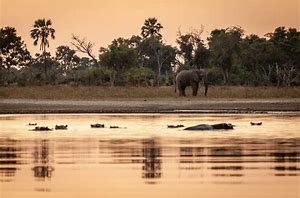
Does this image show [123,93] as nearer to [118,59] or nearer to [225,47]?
[118,59]

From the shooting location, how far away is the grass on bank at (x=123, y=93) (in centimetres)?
6944

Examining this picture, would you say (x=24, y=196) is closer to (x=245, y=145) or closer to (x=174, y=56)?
(x=245, y=145)

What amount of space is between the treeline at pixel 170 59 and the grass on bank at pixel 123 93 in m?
9.37

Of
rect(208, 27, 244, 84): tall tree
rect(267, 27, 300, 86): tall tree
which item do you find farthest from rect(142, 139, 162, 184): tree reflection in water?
rect(208, 27, 244, 84): tall tree

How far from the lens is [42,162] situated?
2247 cm

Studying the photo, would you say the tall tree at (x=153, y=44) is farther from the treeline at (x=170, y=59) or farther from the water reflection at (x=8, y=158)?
the water reflection at (x=8, y=158)

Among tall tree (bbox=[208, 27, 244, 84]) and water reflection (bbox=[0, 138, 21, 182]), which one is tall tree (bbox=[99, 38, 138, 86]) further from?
water reflection (bbox=[0, 138, 21, 182])

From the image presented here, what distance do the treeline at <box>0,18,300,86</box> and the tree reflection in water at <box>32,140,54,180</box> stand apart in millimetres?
55902

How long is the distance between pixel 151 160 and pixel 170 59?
337 feet

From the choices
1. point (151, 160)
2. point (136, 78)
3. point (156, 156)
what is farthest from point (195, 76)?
point (151, 160)

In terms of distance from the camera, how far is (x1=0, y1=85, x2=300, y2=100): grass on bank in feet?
228

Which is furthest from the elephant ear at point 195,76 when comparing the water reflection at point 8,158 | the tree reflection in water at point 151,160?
the tree reflection in water at point 151,160

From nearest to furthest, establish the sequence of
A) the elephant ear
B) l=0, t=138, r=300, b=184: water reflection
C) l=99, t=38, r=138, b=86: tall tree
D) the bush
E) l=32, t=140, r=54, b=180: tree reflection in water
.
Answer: l=32, t=140, r=54, b=180: tree reflection in water < l=0, t=138, r=300, b=184: water reflection < the elephant ear < the bush < l=99, t=38, r=138, b=86: tall tree

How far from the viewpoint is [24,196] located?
1616 centimetres
